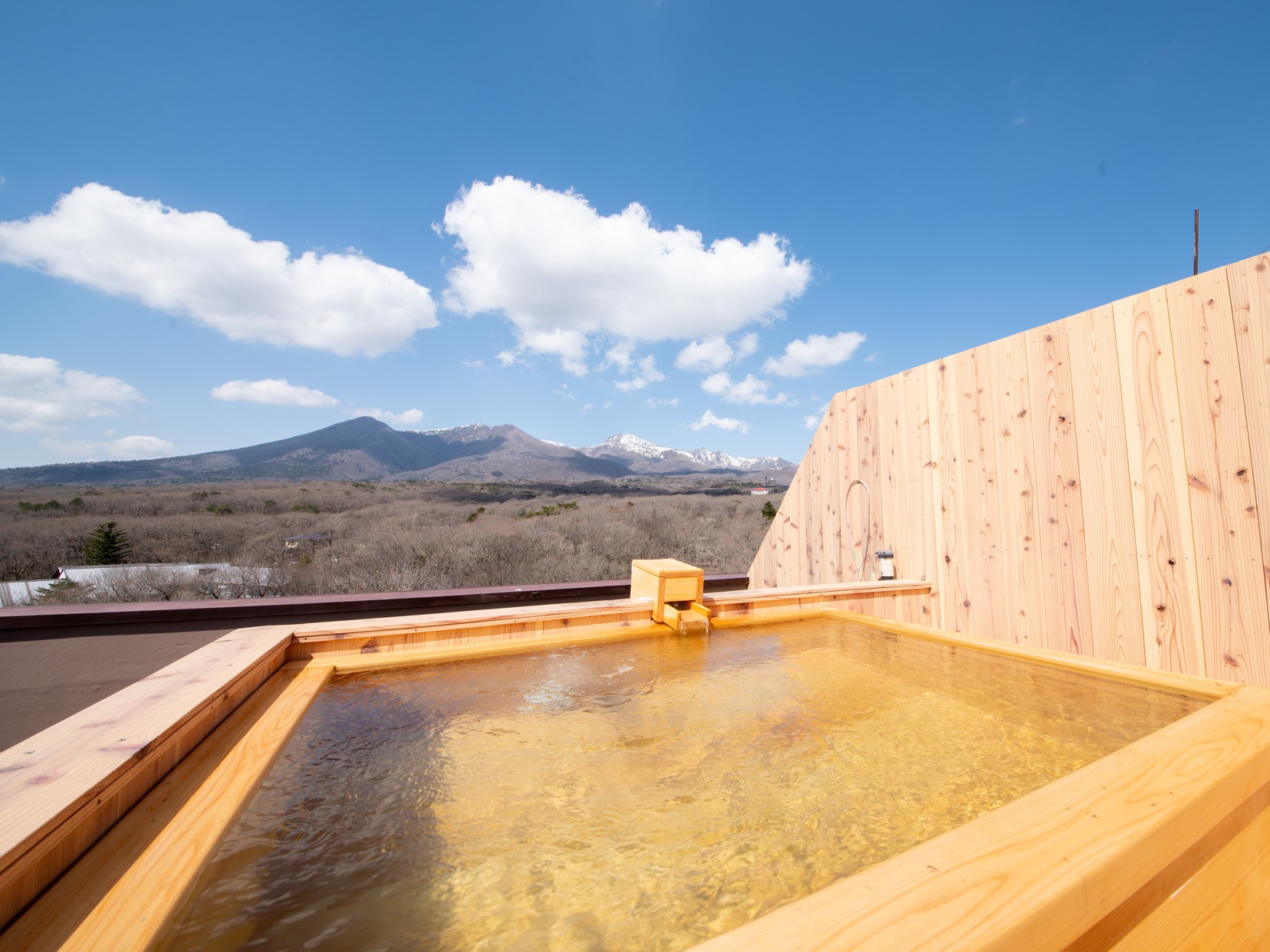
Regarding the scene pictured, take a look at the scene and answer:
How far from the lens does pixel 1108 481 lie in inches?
70.9

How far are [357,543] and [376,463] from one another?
7661 centimetres

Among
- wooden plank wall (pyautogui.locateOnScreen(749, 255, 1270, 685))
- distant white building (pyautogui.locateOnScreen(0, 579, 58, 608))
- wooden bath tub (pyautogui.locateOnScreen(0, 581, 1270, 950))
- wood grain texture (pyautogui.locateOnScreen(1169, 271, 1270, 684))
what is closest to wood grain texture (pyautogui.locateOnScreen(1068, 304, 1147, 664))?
wooden plank wall (pyautogui.locateOnScreen(749, 255, 1270, 685))

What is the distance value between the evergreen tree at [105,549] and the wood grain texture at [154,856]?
6.25 meters

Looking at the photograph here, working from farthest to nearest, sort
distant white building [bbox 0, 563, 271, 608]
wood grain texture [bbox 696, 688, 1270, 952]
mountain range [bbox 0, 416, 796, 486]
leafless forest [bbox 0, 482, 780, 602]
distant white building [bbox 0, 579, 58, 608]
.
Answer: mountain range [bbox 0, 416, 796, 486] < leafless forest [bbox 0, 482, 780, 602] < distant white building [bbox 0, 563, 271, 608] < distant white building [bbox 0, 579, 58, 608] < wood grain texture [bbox 696, 688, 1270, 952]

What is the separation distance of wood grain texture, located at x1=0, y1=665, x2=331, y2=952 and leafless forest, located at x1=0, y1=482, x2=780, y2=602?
396 centimetres

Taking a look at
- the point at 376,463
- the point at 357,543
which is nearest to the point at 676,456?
the point at 376,463

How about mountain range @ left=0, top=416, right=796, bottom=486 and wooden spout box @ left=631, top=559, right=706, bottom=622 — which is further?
mountain range @ left=0, top=416, right=796, bottom=486

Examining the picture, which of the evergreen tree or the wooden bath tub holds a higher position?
the evergreen tree

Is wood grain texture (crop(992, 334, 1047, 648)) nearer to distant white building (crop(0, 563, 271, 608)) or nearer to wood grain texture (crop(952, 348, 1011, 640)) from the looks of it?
wood grain texture (crop(952, 348, 1011, 640))

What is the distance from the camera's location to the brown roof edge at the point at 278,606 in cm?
220

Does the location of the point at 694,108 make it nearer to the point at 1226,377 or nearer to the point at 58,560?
the point at 1226,377

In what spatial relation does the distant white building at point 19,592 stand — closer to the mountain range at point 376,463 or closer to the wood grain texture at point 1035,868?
the wood grain texture at point 1035,868

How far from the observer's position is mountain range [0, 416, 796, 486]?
99.8 feet

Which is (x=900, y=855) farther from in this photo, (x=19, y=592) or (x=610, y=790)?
(x=19, y=592)
